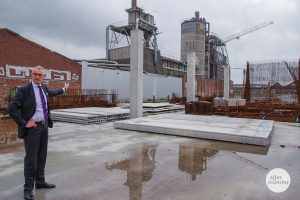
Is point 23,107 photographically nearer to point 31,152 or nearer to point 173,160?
point 31,152

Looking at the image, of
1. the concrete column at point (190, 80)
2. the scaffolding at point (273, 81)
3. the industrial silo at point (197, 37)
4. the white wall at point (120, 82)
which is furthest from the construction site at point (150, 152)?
the industrial silo at point (197, 37)

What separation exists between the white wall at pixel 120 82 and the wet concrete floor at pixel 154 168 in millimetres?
18134

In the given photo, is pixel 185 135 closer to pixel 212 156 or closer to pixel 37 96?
pixel 212 156

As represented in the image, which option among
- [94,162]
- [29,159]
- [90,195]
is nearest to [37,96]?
[29,159]

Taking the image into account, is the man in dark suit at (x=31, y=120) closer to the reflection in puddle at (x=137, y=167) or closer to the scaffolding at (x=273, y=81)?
the reflection in puddle at (x=137, y=167)

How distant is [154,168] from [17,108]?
2.65m

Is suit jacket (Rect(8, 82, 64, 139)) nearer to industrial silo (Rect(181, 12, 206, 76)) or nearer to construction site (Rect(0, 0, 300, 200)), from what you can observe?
construction site (Rect(0, 0, 300, 200))

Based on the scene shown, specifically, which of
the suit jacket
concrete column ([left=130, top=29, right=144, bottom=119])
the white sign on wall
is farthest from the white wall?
the suit jacket

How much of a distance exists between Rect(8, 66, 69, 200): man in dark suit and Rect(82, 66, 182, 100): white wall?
2188 cm

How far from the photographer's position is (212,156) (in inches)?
243

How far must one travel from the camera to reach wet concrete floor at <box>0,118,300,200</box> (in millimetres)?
3922

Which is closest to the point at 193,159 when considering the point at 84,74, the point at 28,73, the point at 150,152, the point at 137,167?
the point at 150,152

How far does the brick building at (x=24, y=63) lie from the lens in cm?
1888

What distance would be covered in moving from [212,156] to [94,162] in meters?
2.59
